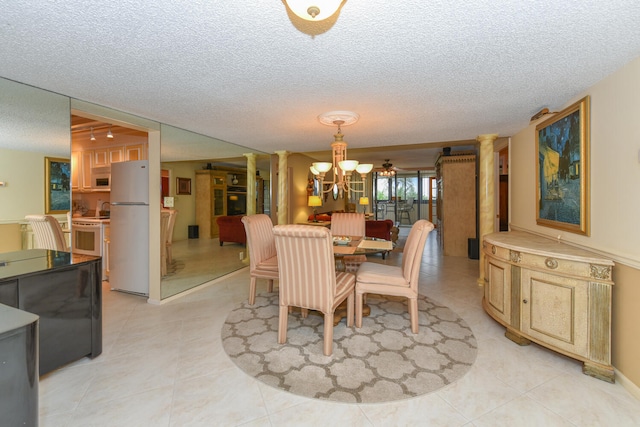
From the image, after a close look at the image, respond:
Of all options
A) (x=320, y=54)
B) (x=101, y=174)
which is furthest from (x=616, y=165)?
(x=101, y=174)

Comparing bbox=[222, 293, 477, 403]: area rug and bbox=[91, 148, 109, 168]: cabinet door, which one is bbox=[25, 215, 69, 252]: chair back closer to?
bbox=[222, 293, 477, 403]: area rug

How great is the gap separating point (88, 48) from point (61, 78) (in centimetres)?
70

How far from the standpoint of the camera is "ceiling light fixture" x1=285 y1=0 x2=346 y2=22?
0.98 metres

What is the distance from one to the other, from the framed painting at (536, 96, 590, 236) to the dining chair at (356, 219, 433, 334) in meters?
1.18

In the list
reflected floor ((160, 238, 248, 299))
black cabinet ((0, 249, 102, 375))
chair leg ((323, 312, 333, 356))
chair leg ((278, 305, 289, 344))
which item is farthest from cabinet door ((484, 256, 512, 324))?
reflected floor ((160, 238, 248, 299))

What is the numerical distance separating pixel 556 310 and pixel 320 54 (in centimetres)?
245

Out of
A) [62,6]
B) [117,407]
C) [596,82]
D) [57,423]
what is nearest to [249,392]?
[117,407]

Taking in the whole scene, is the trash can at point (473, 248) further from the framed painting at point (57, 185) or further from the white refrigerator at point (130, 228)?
the framed painting at point (57, 185)

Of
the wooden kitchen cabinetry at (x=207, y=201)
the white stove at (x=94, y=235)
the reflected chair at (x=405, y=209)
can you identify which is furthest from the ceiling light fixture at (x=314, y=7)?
the reflected chair at (x=405, y=209)

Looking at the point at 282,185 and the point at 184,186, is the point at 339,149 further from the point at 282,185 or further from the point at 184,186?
the point at 184,186

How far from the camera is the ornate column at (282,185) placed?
17.3 ft

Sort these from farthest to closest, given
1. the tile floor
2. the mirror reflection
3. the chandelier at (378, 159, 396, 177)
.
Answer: the chandelier at (378, 159, 396, 177), the mirror reflection, the tile floor

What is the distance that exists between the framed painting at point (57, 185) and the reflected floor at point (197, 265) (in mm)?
1426

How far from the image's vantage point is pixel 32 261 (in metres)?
2.01
